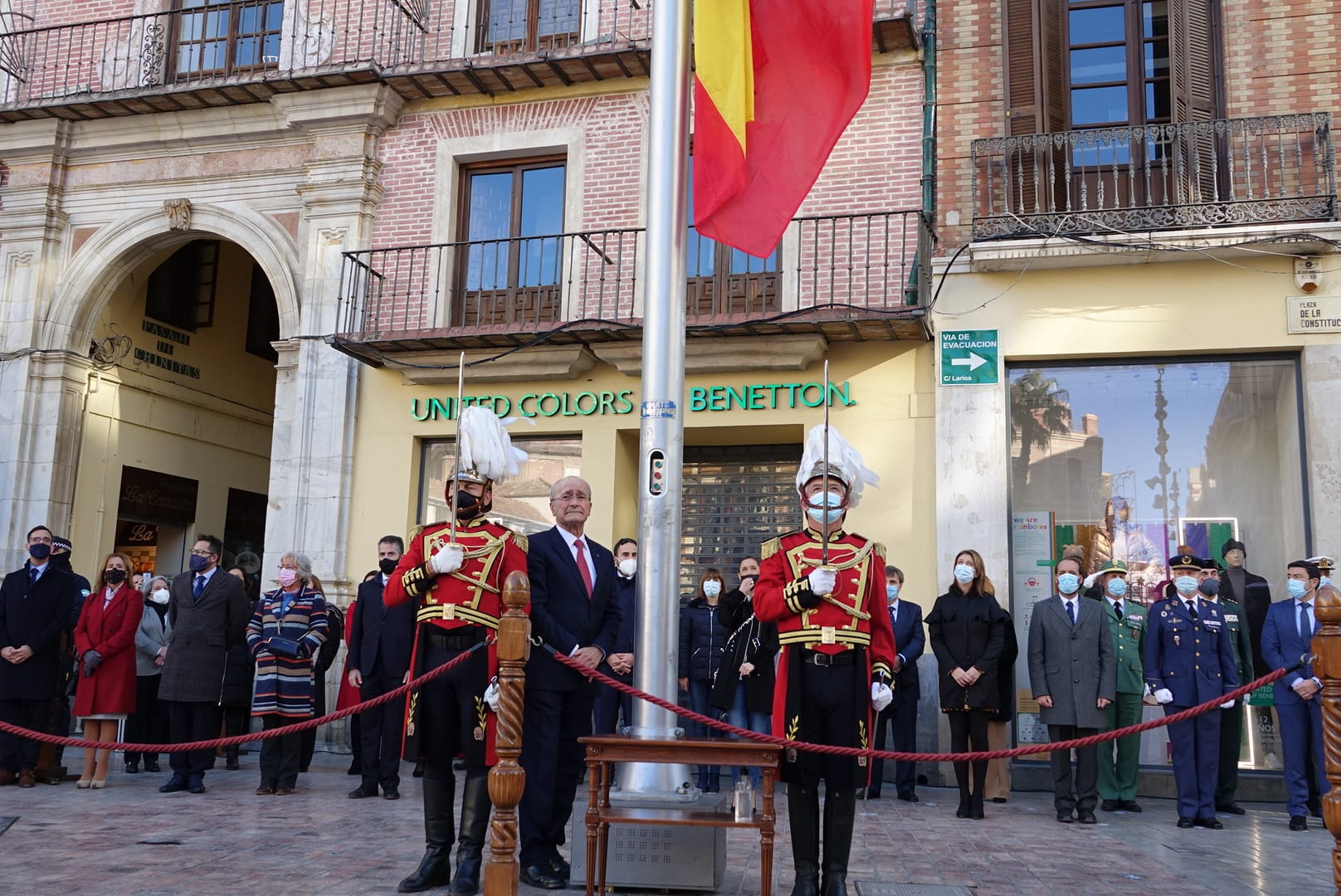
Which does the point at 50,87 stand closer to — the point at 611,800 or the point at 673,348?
the point at 673,348

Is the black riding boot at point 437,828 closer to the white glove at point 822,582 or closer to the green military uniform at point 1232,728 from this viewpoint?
the white glove at point 822,582

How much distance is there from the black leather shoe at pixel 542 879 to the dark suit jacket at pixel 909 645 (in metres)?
5.14

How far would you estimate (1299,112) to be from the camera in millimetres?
12453

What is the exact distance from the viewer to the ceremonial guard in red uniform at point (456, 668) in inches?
238

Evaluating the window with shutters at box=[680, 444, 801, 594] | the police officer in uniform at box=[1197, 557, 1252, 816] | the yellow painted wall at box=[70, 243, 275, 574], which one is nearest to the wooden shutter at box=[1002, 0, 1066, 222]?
the window with shutters at box=[680, 444, 801, 594]

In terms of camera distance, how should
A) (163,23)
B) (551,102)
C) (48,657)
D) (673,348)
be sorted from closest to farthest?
(673,348) < (48,657) < (551,102) < (163,23)

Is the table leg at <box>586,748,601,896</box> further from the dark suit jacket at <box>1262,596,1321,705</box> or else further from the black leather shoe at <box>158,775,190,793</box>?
the dark suit jacket at <box>1262,596,1321,705</box>

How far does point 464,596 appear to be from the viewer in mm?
6199

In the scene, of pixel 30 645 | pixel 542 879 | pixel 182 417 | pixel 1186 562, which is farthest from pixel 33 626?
pixel 1186 562

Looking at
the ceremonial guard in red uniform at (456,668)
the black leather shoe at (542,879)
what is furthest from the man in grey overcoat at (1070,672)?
the ceremonial guard in red uniform at (456,668)

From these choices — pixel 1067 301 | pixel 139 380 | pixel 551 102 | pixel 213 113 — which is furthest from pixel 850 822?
pixel 139 380

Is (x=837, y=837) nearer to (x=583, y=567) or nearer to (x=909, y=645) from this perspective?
(x=583, y=567)

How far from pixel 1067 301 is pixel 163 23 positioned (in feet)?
39.8

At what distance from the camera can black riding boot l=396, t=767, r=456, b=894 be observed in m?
6.11
